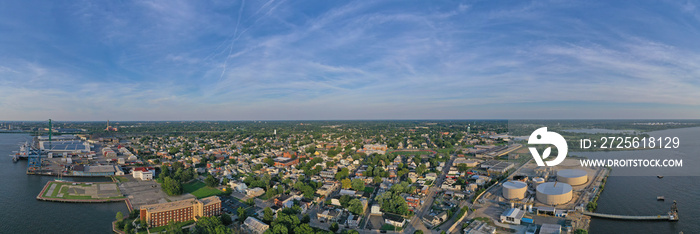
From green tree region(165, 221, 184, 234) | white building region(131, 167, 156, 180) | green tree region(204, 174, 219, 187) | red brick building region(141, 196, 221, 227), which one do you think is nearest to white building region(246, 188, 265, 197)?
red brick building region(141, 196, 221, 227)

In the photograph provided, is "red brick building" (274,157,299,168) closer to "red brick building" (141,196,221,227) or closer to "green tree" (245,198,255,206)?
"green tree" (245,198,255,206)

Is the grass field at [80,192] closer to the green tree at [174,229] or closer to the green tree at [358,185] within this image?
the green tree at [174,229]

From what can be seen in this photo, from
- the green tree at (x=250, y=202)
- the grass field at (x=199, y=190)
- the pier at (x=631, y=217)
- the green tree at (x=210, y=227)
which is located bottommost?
the pier at (x=631, y=217)

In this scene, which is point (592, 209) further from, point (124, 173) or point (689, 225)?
point (124, 173)

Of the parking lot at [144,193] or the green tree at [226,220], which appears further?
the parking lot at [144,193]

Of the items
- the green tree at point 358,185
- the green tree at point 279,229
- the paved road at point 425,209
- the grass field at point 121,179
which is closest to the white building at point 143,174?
the grass field at point 121,179

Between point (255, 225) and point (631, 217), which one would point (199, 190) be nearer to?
point (255, 225)

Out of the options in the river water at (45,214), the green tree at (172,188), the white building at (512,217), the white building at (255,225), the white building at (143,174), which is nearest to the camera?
the white building at (255,225)
